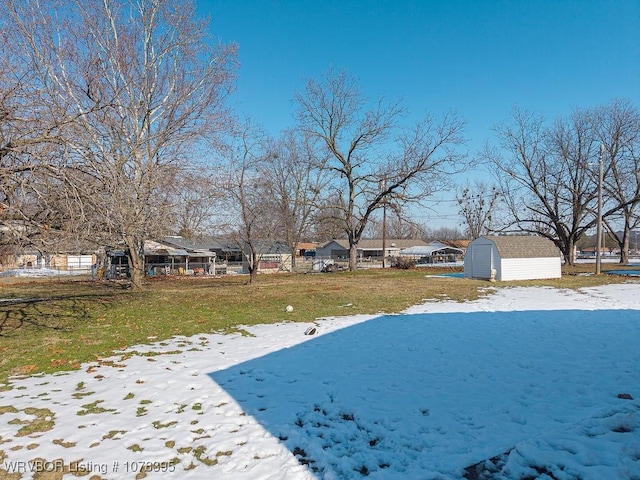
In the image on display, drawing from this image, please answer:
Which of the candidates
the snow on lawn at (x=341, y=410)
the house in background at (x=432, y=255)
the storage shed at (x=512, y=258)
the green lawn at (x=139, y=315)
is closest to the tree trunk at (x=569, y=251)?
the house in background at (x=432, y=255)

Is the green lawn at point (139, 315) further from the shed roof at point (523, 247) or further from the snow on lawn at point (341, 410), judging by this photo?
the shed roof at point (523, 247)

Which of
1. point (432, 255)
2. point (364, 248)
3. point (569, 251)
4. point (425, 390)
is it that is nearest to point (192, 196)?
point (425, 390)

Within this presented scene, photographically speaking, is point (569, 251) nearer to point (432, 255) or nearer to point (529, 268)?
point (529, 268)

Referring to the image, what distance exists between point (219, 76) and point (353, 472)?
16538 mm

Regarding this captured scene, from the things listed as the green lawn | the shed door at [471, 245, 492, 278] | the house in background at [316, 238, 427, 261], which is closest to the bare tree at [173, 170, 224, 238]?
the green lawn

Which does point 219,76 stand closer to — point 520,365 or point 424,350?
point 424,350

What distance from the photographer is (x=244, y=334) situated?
8891 millimetres

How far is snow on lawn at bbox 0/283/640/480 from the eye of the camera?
350cm

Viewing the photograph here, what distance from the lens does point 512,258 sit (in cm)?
2259

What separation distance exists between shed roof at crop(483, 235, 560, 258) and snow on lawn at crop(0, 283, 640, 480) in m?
15.0

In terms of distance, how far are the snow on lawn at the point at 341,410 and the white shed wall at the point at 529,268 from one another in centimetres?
1466

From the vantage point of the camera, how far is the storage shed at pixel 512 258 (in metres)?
22.5

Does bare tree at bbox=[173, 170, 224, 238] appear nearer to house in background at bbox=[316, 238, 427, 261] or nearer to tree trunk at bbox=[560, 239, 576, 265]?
tree trunk at bbox=[560, 239, 576, 265]

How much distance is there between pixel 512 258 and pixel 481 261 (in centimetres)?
165
